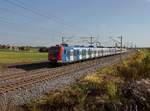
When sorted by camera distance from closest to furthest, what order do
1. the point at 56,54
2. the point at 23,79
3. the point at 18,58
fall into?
the point at 23,79 → the point at 56,54 → the point at 18,58

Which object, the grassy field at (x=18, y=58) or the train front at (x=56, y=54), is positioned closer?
the train front at (x=56, y=54)

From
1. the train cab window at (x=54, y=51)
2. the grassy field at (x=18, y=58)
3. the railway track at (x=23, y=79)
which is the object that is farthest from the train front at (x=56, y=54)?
the railway track at (x=23, y=79)

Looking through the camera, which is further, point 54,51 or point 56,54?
point 54,51

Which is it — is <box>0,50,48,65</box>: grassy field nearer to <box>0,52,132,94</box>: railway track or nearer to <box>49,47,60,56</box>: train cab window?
<box>49,47,60,56</box>: train cab window

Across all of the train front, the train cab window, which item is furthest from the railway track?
the train cab window

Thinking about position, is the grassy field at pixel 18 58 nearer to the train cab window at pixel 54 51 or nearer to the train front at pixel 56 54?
the train cab window at pixel 54 51

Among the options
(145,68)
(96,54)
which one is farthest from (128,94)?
(96,54)

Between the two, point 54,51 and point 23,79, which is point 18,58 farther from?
point 23,79

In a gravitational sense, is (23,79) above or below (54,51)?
below

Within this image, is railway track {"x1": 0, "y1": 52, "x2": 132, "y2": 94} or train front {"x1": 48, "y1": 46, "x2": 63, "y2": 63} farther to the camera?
train front {"x1": 48, "y1": 46, "x2": 63, "y2": 63}

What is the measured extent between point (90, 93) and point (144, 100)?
346 centimetres

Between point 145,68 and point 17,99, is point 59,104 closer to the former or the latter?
point 17,99

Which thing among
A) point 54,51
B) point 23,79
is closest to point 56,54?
point 54,51

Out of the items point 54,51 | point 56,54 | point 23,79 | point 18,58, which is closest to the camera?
point 23,79
